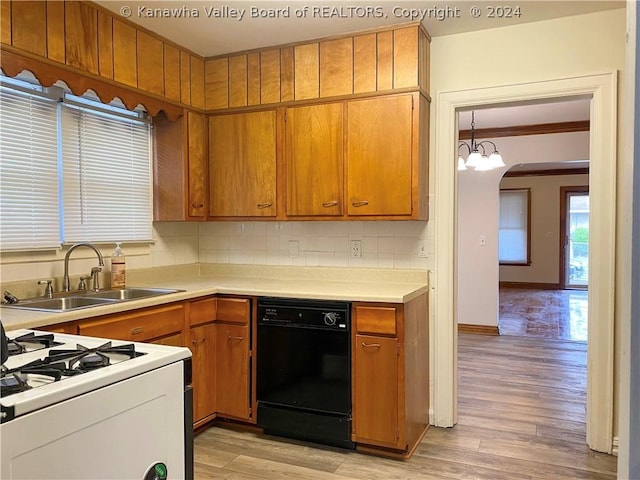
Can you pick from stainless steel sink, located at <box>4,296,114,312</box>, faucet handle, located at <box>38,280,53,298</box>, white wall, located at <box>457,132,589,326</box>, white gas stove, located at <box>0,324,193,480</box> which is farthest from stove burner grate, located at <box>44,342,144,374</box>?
white wall, located at <box>457,132,589,326</box>

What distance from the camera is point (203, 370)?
2.95 meters

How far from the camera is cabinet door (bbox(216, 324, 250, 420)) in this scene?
296cm

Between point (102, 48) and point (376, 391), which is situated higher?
point (102, 48)

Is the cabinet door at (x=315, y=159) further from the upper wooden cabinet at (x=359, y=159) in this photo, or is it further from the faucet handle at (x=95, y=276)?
the faucet handle at (x=95, y=276)

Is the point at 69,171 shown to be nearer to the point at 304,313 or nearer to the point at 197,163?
the point at 197,163

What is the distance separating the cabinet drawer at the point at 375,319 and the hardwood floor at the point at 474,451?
733mm

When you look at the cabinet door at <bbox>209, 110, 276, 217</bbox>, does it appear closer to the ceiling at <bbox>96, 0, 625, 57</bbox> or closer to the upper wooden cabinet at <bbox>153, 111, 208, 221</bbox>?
the upper wooden cabinet at <bbox>153, 111, 208, 221</bbox>

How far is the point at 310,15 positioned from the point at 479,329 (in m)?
4.39

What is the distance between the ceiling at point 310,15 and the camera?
2.63 m

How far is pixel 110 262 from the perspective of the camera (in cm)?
302

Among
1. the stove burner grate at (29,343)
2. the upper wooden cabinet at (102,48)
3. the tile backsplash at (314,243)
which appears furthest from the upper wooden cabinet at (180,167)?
the stove burner grate at (29,343)

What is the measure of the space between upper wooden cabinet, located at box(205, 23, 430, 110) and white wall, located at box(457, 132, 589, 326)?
125 inches

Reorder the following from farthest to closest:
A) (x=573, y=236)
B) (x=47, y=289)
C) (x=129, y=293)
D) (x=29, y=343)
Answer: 1. (x=573, y=236)
2. (x=129, y=293)
3. (x=47, y=289)
4. (x=29, y=343)

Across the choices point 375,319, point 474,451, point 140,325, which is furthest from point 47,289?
point 474,451
